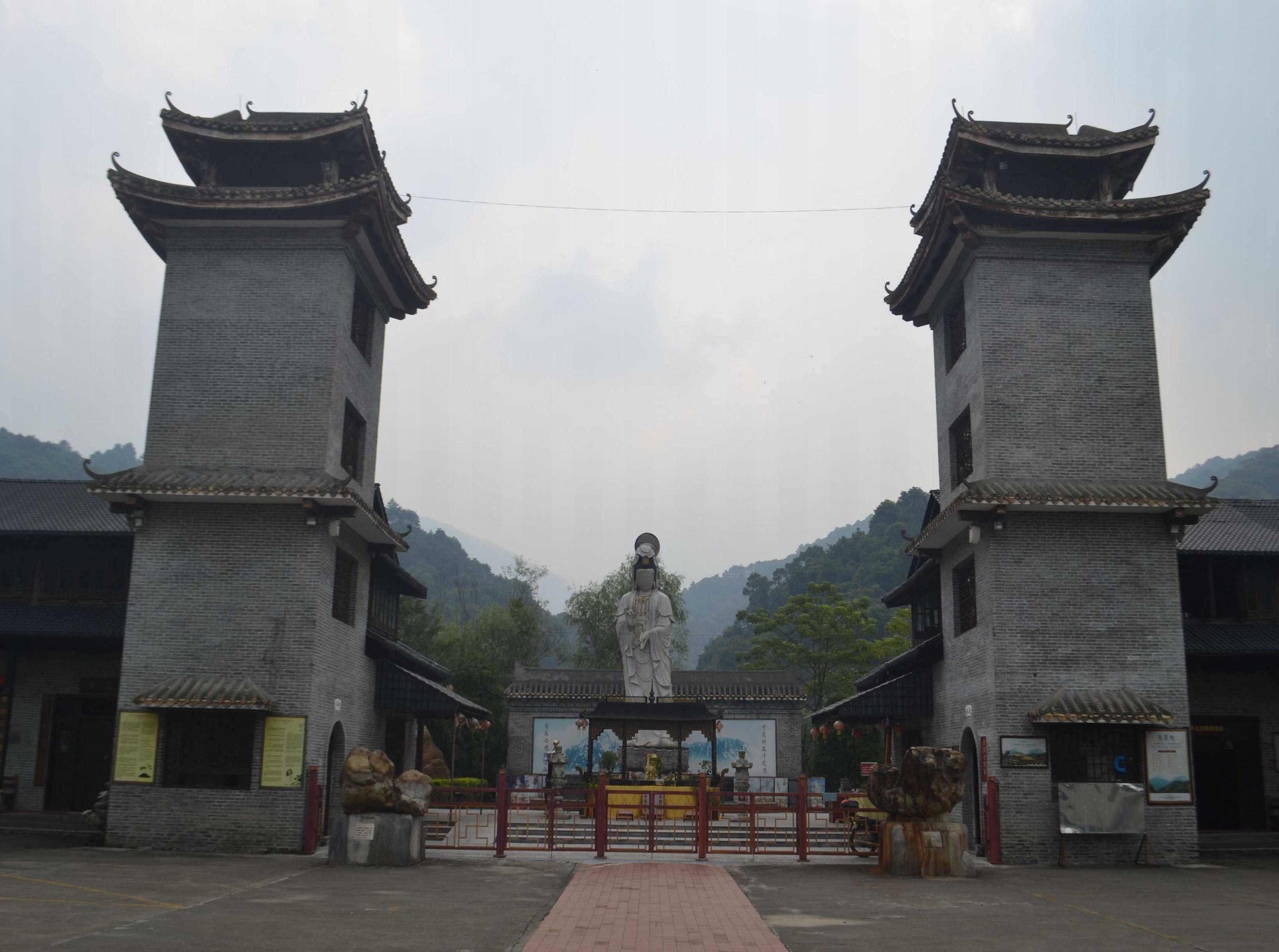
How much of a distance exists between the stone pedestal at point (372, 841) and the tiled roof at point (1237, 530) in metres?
14.9

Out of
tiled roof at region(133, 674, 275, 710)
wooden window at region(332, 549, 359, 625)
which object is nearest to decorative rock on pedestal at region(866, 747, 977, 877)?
tiled roof at region(133, 674, 275, 710)

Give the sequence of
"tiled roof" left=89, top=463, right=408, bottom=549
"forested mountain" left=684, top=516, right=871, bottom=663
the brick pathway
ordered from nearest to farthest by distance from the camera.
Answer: the brick pathway
"tiled roof" left=89, top=463, right=408, bottom=549
"forested mountain" left=684, top=516, right=871, bottom=663

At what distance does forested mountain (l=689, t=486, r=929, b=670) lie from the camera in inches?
2987

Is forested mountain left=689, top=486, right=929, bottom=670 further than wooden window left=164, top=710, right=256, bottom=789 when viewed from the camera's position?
Yes

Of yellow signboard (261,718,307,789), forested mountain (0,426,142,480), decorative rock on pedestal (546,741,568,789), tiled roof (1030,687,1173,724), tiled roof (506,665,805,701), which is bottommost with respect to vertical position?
decorative rock on pedestal (546,741,568,789)

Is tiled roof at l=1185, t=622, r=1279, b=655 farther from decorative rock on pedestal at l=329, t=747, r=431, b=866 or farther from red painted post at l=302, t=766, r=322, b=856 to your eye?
red painted post at l=302, t=766, r=322, b=856

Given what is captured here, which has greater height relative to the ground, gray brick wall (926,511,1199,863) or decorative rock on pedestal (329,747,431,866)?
gray brick wall (926,511,1199,863)

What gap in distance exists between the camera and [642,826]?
2009 cm

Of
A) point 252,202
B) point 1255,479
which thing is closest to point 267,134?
point 252,202

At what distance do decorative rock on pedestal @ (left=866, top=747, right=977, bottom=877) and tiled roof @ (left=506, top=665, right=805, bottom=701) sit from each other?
66.6 feet

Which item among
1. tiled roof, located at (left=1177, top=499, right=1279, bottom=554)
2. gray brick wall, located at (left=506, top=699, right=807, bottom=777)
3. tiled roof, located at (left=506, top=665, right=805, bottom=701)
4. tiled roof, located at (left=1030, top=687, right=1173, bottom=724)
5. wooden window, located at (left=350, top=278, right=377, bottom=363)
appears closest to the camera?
tiled roof, located at (left=1030, top=687, right=1173, bottom=724)

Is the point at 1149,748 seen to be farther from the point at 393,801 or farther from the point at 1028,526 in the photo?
the point at 393,801

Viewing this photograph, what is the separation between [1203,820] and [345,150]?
2086cm

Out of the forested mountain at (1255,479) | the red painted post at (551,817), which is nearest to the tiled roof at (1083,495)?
the red painted post at (551,817)
